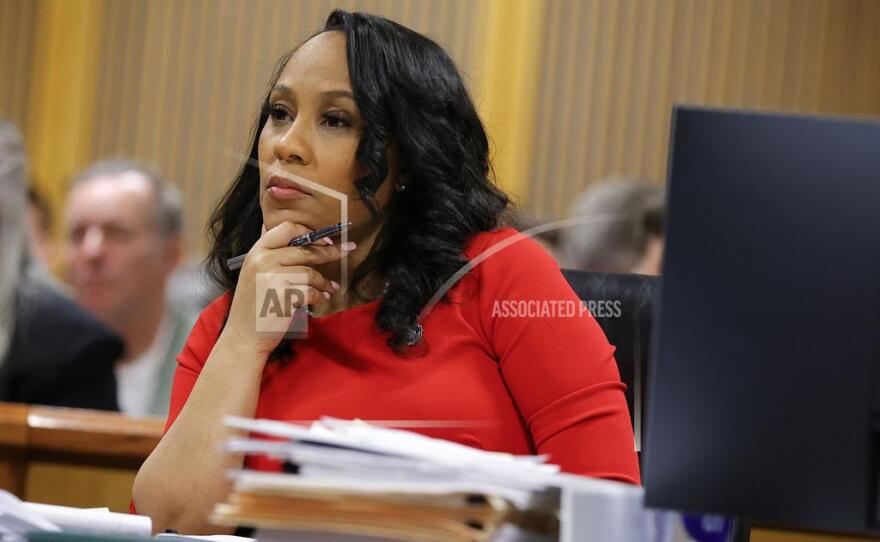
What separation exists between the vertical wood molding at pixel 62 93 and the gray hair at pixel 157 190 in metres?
0.75

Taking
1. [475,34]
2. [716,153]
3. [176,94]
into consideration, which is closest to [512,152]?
[475,34]

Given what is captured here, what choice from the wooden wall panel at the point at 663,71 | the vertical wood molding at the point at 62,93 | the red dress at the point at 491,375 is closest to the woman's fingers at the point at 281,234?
the red dress at the point at 491,375

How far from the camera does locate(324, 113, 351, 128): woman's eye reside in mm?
1445

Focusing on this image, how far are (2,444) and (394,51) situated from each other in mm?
1044

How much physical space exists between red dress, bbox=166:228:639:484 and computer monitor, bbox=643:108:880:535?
416mm

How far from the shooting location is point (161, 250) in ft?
11.4

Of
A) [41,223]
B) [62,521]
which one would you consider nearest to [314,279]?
[62,521]

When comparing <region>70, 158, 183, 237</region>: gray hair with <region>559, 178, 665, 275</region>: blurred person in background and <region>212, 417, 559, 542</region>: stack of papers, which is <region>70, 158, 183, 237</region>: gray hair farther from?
<region>212, 417, 559, 542</region>: stack of papers

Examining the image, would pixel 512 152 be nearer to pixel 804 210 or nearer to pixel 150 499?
pixel 150 499

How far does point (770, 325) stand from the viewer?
878 millimetres

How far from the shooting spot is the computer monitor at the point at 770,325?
34.0 inches

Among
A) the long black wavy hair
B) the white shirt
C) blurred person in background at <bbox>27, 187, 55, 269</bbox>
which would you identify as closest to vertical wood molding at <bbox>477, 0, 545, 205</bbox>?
the white shirt

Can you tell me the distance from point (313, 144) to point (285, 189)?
6 centimetres

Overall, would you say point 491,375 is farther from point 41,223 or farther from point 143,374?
point 41,223
